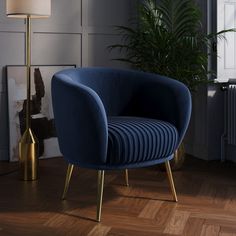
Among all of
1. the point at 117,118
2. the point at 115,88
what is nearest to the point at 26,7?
the point at 115,88

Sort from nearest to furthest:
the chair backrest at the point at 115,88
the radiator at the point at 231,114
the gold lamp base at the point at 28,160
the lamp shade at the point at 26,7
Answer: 1. the chair backrest at the point at 115,88
2. the lamp shade at the point at 26,7
3. the gold lamp base at the point at 28,160
4. the radiator at the point at 231,114

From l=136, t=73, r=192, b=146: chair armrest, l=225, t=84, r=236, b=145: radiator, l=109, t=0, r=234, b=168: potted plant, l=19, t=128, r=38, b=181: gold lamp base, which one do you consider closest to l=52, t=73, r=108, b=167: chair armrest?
l=136, t=73, r=192, b=146: chair armrest

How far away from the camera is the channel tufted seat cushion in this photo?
2354 millimetres

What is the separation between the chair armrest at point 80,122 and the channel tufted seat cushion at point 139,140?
57 mm

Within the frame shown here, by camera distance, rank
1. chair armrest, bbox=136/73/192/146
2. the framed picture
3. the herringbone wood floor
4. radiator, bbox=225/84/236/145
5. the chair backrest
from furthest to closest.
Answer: the framed picture, radiator, bbox=225/84/236/145, the chair backrest, chair armrest, bbox=136/73/192/146, the herringbone wood floor

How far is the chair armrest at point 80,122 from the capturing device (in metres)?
2.32

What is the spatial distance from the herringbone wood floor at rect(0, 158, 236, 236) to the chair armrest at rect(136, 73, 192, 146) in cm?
41

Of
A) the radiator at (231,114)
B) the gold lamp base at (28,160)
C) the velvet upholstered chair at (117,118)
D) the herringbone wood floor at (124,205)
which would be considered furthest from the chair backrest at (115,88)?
the radiator at (231,114)

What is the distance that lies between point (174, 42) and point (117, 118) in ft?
2.98

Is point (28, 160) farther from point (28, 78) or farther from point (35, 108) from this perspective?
point (35, 108)

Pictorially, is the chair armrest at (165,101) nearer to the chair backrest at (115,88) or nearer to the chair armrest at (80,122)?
the chair backrest at (115,88)

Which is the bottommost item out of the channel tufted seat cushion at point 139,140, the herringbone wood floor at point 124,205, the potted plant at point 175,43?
the herringbone wood floor at point 124,205

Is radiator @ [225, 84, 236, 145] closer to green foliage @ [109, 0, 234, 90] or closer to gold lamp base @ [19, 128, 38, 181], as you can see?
green foliage @ [109, 0, 234, 90]

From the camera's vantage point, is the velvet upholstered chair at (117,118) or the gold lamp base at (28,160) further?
the gold lamp base at (28,160)
